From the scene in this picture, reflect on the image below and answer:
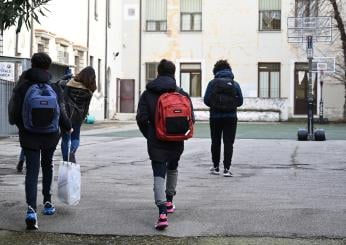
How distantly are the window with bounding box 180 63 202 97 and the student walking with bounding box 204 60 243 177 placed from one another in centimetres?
3032

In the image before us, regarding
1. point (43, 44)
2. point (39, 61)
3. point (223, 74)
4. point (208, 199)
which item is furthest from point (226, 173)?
point (43, 44)

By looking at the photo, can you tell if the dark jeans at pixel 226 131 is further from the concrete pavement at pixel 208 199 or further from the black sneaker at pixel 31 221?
the black sneaker at pixel 31 221

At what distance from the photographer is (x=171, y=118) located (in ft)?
23.0

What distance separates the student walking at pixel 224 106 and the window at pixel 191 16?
3077 cm

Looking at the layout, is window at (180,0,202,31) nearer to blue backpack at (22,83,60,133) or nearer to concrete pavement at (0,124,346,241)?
concrete pavement at (0,124,346,241)

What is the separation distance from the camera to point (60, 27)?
31.2 metres

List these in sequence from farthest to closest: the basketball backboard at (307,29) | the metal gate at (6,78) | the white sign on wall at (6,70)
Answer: the white sign on wall at (6,70), the metal gate at (6,78), the basketball backboard at (307,29)

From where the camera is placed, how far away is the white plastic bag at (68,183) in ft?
25.0

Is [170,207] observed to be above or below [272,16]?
below

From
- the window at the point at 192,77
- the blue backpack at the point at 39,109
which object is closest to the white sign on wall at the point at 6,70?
the blue backpack at the point at 39,109

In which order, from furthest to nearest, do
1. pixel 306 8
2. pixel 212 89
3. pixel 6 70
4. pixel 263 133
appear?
pixel 306 8 → pixel 263 133 → pixel 6 70 → pixel 212 89

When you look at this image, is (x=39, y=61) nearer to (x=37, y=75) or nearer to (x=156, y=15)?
(x=37, y=75)

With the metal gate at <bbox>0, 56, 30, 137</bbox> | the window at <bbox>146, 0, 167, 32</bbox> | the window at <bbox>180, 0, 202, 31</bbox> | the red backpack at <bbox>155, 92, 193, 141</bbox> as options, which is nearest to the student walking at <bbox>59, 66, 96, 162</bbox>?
the red backpack at <bbox>155, 92, 193, 141</bbox>

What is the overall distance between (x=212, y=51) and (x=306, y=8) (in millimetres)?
6378
